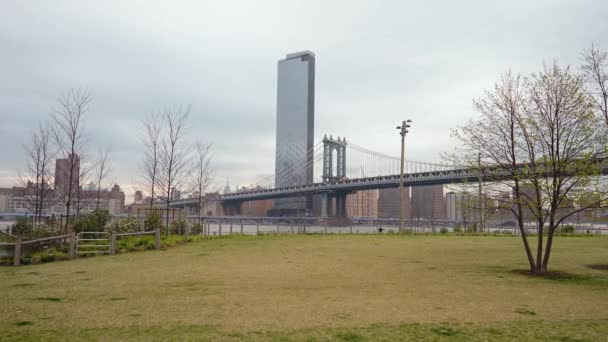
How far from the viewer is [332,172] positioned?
70.1 meters

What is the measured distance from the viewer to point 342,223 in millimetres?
46781

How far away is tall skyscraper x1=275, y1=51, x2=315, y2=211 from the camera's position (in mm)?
79625

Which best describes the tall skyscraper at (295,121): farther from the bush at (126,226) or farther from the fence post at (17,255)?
the fence post at (17,255)

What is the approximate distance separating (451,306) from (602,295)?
359cm

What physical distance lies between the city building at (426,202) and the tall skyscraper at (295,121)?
80.8 ft

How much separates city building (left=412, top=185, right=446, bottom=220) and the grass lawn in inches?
1498

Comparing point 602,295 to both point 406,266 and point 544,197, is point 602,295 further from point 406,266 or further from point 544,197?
point 406,266

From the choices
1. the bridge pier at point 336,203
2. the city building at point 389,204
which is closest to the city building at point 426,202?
the city building at point 389,204

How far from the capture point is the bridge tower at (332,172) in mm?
56406

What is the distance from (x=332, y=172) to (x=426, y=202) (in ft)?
64.7

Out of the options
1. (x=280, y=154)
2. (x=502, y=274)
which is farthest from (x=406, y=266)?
(x=280, y=154)

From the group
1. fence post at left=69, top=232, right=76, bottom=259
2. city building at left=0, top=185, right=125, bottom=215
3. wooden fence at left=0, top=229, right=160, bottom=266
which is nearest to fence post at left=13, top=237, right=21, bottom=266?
wooden fence at left=0, top=229, right=160, bottom=266

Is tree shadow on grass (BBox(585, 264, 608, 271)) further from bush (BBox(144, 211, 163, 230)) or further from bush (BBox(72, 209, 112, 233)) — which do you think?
bush (BBox(72, 209, 112, 233))

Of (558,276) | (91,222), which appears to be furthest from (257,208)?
(558,276)
